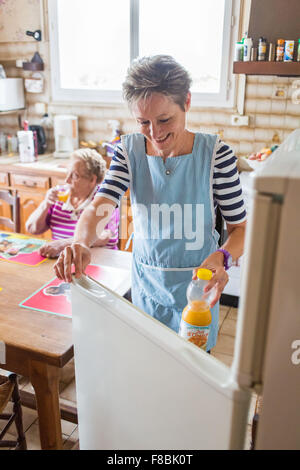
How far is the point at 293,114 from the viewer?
3.29 metres

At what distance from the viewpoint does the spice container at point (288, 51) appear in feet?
8.75

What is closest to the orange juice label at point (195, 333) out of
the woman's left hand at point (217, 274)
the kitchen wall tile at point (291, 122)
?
the woman's left hand at point (217, 274)

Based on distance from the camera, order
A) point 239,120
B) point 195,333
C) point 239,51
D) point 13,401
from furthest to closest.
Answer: point 239,120 < point 239,51 < point 13,401 < point 195,333

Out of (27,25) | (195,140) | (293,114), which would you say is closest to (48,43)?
(27,25)

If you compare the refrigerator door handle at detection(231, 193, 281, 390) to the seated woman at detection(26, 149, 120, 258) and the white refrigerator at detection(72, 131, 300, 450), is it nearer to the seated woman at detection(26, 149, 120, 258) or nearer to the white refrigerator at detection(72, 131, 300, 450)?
the white refrigerator at detection(72, 131, 300, 450)

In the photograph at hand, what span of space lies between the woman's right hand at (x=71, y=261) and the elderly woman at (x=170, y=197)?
16cm

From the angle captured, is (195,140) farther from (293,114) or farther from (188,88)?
(293,114)

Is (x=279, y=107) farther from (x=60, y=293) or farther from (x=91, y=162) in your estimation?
(x=60, y=293)

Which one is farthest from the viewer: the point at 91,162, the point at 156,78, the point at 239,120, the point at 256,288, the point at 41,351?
the point at 239,120

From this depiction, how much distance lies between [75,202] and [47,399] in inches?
47.4

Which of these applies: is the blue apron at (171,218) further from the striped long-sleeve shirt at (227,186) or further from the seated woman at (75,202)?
the seated woman at (75,202)

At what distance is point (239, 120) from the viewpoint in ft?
11.3

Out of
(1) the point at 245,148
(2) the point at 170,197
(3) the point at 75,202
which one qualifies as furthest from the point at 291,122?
(2) the point at 170,197

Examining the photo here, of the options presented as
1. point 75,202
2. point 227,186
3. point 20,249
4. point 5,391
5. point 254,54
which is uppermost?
point 254,54
